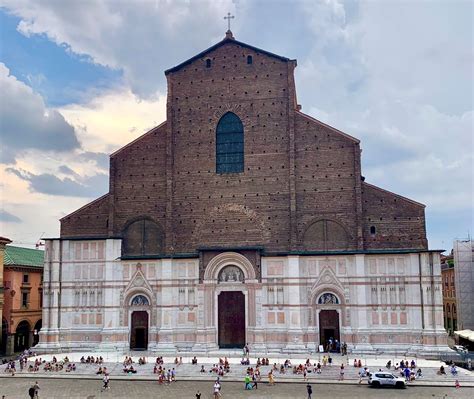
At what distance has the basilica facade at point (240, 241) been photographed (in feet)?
129

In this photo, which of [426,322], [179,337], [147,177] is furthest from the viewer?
[147,177]

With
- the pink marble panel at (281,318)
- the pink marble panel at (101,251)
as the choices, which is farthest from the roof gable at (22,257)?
the pink marble panel at (281,318)

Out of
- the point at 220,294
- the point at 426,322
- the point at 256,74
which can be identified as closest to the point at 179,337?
the point at 220,294

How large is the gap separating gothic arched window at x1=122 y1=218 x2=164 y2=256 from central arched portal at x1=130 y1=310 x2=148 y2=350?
454 centimetres

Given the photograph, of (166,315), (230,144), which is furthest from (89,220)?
(230,144)

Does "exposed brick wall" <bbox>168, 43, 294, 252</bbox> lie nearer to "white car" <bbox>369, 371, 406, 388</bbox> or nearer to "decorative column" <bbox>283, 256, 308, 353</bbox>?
"decorative column" <bbox>283, 256, 308, 353</bbox>

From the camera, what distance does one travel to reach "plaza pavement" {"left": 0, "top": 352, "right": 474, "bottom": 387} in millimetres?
31688

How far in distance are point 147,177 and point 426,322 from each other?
74.9 feet

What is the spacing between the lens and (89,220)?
43656 millimetres

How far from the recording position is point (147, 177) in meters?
43.6

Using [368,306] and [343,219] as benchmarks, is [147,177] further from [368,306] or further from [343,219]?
[368,306]

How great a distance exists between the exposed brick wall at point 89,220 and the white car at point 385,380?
23.0m

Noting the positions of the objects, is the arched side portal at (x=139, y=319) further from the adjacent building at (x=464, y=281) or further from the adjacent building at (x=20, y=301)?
the adjacent building at (x=464, y=281)

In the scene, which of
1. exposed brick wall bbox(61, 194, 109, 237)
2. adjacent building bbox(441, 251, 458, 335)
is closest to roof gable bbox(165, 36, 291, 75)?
exposed brick wall bbox(61, 194, 109, 237)
